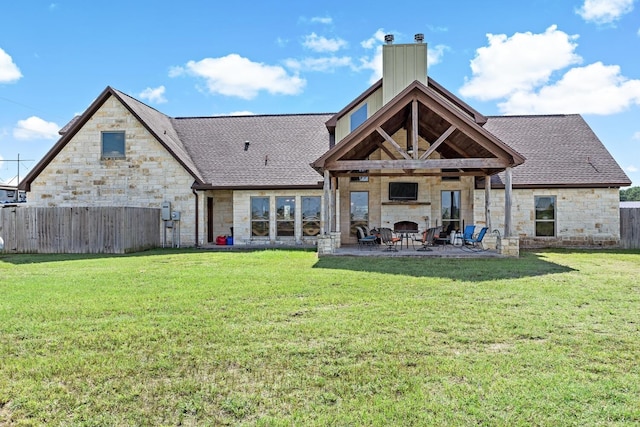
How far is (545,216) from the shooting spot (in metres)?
16.5

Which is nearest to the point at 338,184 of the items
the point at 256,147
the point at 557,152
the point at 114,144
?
the point at 256,147

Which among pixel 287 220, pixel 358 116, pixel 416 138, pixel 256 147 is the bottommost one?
pixel 287 220

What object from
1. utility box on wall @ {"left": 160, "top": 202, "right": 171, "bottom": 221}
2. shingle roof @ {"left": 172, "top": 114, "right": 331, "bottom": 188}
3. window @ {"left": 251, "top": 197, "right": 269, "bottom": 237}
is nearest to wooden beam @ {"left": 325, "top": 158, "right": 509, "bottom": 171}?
shingle roof @ {"left": 172, "top": 114, "right": 331, "bottom": 188}

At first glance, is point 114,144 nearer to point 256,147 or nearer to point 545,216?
point 256,147

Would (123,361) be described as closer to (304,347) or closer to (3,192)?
(304,347)

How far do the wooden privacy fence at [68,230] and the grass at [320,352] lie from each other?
21.3 feet

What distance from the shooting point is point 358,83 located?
20.4 metres

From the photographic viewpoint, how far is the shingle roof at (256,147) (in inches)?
664

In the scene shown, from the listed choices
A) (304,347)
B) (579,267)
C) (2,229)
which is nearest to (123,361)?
(304,347)

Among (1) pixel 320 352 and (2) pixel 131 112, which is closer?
(1) pixel 320 352

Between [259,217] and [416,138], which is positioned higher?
[416,138]

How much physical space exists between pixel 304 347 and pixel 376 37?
15103 mm

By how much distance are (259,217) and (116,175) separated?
6.10m

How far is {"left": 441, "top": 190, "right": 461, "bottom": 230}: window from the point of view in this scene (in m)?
17.1
